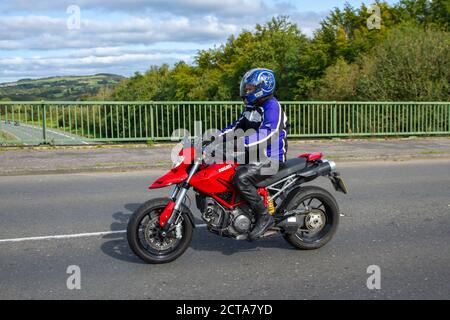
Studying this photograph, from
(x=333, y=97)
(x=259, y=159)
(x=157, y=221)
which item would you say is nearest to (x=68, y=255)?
(x=157, y=221)

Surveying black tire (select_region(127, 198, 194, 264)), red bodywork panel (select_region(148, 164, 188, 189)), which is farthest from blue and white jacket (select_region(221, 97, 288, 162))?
black tire (select_region(127, 198, 194, 264))

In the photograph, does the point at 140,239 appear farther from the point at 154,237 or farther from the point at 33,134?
the point at 33,134

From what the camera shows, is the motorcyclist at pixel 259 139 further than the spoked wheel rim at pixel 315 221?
No

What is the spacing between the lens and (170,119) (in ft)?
57.4

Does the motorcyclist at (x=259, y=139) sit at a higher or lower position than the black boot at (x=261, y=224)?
higher

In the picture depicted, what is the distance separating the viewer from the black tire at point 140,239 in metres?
5.07

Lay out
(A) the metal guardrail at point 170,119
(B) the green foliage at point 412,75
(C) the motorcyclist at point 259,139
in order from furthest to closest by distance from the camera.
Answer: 1. (B) the green foliage at point 412,75
2. (A) the metal guardrail at point 170,119
3. (C) the motorcyclist at point 259,139

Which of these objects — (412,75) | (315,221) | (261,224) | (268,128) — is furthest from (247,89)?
(412,75)

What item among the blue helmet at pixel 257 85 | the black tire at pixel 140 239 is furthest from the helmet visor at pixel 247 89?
the black tire at pixel 140 239

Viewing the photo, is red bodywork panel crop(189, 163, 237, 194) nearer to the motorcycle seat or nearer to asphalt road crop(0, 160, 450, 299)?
the motorcycle seat

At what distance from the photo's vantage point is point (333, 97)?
29344 mm

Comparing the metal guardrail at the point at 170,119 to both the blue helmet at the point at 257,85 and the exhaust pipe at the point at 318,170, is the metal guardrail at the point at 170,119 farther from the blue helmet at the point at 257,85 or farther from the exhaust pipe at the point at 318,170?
the blue helmet at the point at 257,85

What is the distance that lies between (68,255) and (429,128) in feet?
55.8
